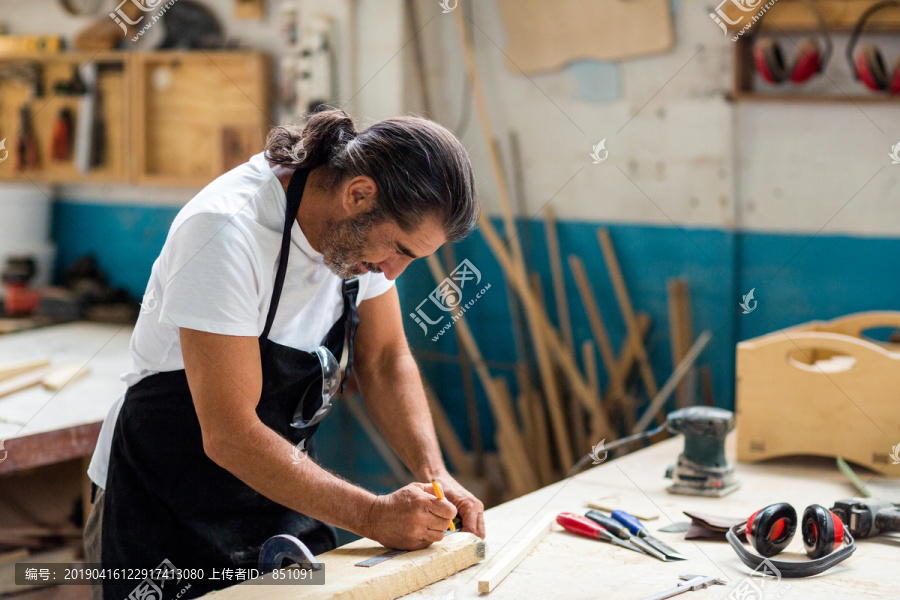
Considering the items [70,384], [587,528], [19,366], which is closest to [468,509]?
[587,528]

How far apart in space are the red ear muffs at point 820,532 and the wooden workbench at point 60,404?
179 centimetres

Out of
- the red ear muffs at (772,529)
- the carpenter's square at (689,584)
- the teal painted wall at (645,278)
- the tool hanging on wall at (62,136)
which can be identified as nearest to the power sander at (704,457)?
the red ear muffs at (772,529)

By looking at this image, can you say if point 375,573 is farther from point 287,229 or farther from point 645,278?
point 645,278

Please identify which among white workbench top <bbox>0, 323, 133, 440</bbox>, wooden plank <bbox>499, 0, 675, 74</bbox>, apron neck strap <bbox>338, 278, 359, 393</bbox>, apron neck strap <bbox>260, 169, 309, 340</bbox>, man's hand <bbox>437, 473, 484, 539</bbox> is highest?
wooden plank <bbox>499, 0, 675, 74</bbox>

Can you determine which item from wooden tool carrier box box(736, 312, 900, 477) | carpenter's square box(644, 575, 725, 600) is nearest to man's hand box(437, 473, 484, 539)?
carpenter's square box(644, 575, 725, 600)

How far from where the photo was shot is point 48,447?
2.34 metres

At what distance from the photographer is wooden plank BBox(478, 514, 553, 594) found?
146cm

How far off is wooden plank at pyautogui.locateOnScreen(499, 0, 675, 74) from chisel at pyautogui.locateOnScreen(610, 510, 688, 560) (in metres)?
2.36

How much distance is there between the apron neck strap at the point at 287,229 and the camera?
1.58m

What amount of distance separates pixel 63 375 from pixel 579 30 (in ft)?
7.87

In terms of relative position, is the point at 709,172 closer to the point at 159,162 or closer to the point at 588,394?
the point at 588,394

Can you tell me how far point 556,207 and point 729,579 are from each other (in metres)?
→ 2.56

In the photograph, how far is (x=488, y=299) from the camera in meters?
4.09

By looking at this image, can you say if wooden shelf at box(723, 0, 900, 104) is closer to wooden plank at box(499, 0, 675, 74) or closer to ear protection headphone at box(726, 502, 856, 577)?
wooden plank at box(499, 0, 675, 74)
